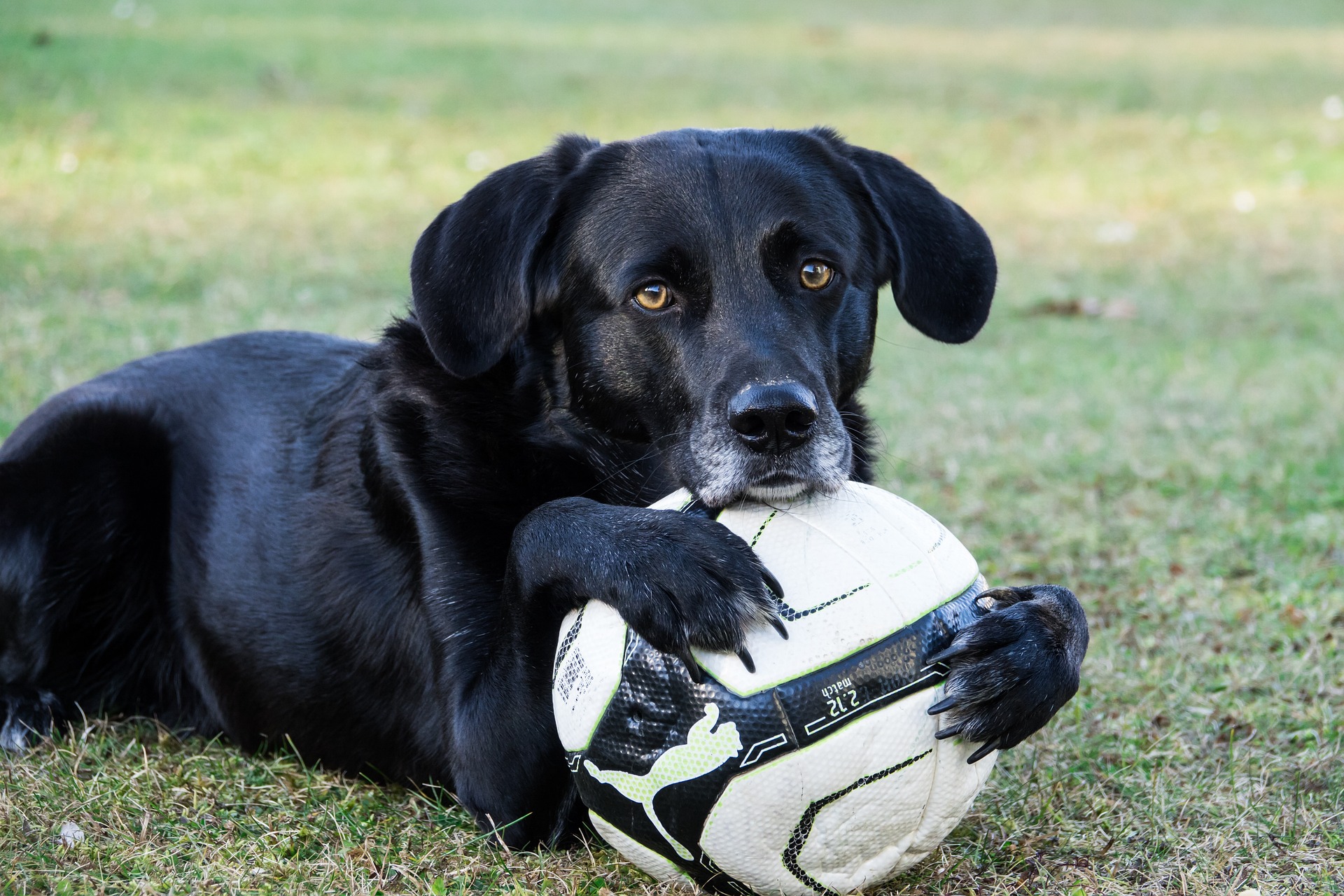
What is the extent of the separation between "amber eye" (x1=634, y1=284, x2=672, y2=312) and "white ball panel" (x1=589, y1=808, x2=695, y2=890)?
116 cm

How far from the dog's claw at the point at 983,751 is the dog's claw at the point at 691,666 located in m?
0.53

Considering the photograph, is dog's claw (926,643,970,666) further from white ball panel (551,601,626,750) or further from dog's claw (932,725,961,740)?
white ball panel (551,601,626,750)

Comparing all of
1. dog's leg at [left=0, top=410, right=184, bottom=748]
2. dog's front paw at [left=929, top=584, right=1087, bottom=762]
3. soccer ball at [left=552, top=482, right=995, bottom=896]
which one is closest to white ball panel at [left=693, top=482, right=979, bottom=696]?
soccer ball at [left=552, top=482, right=995, bottom=896]

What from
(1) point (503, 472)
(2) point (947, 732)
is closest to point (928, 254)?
(1) point (503, 472)

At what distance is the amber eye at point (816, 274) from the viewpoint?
322 cm

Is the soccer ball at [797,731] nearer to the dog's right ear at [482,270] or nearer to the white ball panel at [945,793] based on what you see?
the white ball panel at [945,793]

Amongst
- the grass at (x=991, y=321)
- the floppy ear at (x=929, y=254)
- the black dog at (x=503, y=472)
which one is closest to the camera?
the black dog at (x=503, y=472)

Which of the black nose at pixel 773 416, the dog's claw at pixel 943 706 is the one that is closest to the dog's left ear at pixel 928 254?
the black nose at pixel 773 416

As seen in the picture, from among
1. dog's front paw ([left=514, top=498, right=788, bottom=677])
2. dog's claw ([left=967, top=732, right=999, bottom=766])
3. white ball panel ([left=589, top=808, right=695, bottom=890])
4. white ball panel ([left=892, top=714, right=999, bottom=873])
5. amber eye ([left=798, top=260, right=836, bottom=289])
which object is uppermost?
amber eye ([left=798, top=260, right=836, bottom=289])

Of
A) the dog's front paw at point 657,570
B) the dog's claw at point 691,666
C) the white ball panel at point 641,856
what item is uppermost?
the dog's front paw at point 657,570

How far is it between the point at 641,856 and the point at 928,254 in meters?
1.76

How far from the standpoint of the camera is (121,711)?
3844mm

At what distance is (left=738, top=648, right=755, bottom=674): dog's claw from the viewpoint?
2418 millimetres

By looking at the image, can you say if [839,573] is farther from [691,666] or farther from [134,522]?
[134,522]
